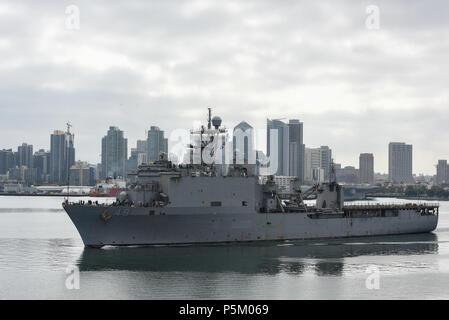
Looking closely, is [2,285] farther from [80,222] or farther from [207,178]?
[207,178]

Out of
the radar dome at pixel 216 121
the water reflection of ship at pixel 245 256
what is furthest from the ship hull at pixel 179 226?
the radar dome at pixel 216 121

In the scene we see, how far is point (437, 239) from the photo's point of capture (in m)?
42.4

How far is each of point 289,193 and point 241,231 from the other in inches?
232

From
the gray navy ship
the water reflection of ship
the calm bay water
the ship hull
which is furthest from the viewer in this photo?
the gray navy ship

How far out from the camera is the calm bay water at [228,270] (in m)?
22.1

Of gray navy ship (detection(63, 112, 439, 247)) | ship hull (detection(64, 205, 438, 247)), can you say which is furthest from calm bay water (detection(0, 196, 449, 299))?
gray navy ship (detection(63, 112, 439, 247))

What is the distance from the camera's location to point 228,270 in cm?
2677

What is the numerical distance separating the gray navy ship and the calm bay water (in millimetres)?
784

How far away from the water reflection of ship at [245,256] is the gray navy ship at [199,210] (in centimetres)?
75

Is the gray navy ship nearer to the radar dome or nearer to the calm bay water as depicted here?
the radar dome

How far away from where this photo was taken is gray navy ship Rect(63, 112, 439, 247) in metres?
31.3

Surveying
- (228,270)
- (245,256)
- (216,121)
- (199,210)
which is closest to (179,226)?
(199,210)

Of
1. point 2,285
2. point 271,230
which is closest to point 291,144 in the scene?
point 271,230

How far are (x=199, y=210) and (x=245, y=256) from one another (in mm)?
3951
